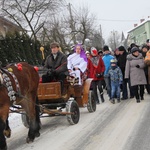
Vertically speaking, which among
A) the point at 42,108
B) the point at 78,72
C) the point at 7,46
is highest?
the point at 7,46

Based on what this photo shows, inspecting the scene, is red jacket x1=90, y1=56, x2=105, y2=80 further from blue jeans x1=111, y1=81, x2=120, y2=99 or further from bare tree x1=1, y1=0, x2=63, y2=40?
bare tree x1=1, y1=0, x2=63, y2=40

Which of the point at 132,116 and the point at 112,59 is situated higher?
the point at 112,59

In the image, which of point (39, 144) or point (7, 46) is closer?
point (39, 144)

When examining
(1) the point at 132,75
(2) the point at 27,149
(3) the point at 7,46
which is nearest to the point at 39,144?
(2) the point at 27,149

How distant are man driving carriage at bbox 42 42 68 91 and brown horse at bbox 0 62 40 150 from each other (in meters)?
0.79

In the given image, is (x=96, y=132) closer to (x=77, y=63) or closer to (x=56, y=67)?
(x=56, y=67)

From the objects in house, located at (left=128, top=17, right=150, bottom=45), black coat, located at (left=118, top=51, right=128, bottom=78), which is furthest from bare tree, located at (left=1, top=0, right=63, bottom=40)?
house, located at (left=128, top=17, right=150, bottom=45)

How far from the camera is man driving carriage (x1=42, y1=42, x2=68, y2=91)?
296 inches

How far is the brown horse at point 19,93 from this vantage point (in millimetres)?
5457

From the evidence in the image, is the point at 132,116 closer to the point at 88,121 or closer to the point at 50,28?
the point at 88,121

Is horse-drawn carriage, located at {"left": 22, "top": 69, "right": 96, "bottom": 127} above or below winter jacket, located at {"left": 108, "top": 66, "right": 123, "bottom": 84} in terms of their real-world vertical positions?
below

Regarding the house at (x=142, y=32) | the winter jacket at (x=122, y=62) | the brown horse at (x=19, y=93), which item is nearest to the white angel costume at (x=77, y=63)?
the brown horse at (x=19, y=93)

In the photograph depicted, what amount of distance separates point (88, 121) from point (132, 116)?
1.06 meters

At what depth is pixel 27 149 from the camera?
574cm
